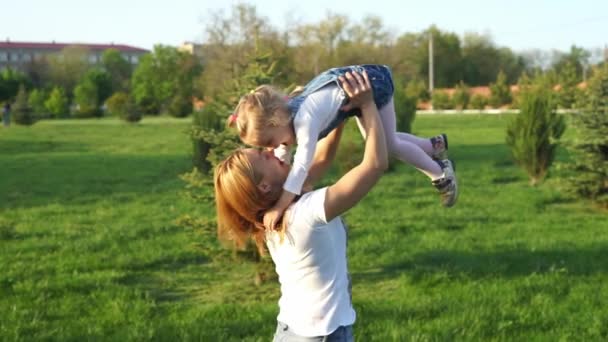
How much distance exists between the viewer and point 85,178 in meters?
17.4

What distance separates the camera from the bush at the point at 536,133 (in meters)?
15.1

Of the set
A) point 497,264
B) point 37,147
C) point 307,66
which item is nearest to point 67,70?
point 307,66

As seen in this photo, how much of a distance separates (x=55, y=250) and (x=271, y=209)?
23.8 feet

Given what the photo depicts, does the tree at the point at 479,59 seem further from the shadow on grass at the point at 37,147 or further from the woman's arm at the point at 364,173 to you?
the woman's arm at the point at 364,173

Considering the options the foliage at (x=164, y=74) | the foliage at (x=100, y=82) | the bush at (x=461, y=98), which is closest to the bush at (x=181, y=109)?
the bush at (x=461, y=98)

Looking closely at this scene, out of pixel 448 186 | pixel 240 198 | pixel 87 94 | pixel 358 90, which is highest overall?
pixel 358 90

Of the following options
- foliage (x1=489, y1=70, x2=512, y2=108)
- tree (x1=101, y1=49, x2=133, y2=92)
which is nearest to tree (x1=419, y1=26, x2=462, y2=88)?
foliage (x1=489, y1=70, x2=512, y2=108)

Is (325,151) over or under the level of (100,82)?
over

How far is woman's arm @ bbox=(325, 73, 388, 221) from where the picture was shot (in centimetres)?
239

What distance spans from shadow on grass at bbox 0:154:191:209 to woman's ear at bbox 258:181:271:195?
11681mm

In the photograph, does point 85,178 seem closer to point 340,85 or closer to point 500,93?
point 340,85

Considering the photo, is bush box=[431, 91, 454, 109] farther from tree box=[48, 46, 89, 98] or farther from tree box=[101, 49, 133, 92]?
tree box=[101, 49, 133, 92]

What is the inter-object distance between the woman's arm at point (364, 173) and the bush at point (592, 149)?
10.0m

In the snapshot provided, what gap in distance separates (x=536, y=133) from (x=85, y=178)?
408 inches
